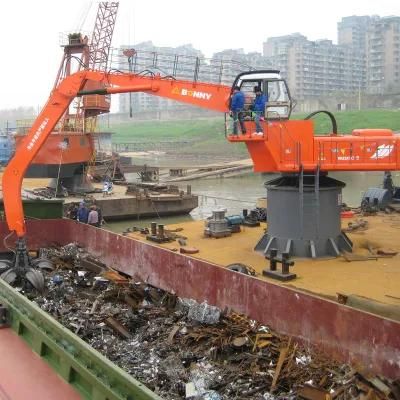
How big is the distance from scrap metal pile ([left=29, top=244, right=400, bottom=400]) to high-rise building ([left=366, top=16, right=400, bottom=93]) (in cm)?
12788

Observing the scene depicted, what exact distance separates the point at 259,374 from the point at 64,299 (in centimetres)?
418

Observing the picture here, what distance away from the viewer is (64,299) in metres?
9.14

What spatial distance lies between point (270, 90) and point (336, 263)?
3738 mm

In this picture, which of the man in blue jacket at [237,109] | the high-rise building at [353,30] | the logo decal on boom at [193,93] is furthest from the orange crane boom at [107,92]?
the high-rise building at [353,30]

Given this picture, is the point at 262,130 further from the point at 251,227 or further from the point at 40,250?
the point at 40,250

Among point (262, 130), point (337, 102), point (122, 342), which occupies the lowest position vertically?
point (122, 342)

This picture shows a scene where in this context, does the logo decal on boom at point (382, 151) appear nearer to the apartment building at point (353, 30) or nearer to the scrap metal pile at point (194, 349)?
the scrap metal pile at point (194, 349)

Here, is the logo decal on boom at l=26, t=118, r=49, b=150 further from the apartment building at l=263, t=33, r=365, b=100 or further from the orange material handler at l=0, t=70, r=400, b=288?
the apartment building at l=263, t=33, r=365, b=100

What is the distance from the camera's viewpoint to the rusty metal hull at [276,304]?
5828 millimetres

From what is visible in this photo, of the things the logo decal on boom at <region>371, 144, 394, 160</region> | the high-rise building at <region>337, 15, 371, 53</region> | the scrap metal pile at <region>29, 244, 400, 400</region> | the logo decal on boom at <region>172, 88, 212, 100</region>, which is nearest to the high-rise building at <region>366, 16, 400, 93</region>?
the high-rise building at <region>337, 15, 371, 53</region>

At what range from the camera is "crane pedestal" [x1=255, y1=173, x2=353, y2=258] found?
1118 cm

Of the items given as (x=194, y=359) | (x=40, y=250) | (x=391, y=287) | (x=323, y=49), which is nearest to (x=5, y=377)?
(x=194, y=359)

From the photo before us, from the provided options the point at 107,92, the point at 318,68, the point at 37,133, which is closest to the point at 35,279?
the point at 37,133

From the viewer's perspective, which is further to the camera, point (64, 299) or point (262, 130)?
point (262, 130)
